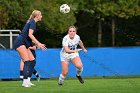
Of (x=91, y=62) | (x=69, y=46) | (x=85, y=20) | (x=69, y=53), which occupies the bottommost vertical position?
(x=91, y=62)

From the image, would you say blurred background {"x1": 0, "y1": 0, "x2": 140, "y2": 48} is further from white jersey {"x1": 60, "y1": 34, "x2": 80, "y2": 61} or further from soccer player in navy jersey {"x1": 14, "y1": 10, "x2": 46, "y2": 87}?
soccer player in navy jersey {"x1": 14, "y1": 10, "x2": 46, "y2": 87}

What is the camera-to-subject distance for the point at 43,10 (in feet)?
108

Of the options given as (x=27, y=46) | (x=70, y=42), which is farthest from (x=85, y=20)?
(x=27, y=46)

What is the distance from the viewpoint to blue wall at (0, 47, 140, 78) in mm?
24500

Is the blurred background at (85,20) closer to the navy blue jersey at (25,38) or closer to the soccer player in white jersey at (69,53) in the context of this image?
the soccer player in white jersey at (69,53)

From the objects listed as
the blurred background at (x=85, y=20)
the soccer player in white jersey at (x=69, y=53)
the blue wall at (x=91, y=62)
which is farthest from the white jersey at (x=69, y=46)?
the blurred background at (x=85, y=20)

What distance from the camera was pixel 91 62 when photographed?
25125mm

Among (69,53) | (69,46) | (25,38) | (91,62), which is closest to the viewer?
(25,38)

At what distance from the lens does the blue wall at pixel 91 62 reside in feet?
80.4

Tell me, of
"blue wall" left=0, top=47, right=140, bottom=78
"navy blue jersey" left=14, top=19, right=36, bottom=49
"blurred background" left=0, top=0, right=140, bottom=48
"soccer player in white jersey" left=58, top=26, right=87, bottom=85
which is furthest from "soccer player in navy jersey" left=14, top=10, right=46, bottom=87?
"blurred background" left=0, top=0, right=140, bottom=48

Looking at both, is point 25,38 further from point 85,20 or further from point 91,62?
point 85,20

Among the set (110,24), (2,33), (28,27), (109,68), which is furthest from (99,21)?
(28,27)

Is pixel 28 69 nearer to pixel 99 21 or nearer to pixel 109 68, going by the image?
pixel 109 68

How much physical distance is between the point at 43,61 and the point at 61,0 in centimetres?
1060
